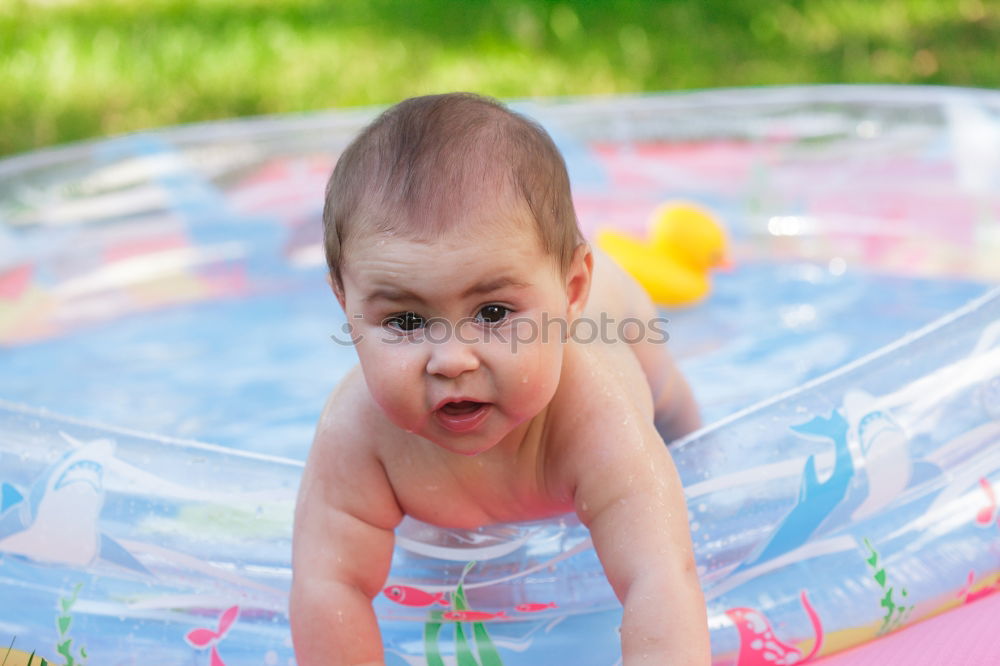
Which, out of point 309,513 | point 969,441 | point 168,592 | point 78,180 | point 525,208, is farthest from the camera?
point 78,180

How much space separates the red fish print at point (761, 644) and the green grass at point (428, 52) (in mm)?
3785

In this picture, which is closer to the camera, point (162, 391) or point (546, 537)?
point (546, 537)

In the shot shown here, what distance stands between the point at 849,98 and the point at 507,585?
2.92m

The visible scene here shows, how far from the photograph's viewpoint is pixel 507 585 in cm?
177

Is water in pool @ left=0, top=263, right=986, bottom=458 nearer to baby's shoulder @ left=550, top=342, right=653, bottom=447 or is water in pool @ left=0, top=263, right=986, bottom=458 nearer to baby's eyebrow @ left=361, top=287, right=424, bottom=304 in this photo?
baby's shoulder @ left=550, top=342, right=653, bottom=447

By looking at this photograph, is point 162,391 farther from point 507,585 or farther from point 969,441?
point 969,441

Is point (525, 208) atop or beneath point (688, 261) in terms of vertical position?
beneath

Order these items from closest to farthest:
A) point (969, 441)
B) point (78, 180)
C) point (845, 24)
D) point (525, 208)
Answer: point (525, 208) → point (969, 441) → point (78, 180) → point (845, 24)

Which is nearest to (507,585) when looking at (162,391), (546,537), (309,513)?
(546,537)

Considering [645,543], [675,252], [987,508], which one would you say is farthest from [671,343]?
[645,543]

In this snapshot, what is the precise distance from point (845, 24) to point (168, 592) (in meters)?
4.93

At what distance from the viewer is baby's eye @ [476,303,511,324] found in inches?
59.7

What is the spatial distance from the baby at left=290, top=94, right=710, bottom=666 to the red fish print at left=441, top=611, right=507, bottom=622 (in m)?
0.13

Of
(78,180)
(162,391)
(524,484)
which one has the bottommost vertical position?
(524,484)
